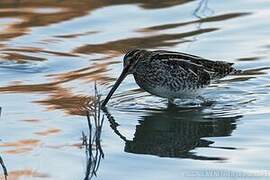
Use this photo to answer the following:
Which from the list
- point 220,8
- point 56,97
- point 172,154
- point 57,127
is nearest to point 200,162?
point 172,154

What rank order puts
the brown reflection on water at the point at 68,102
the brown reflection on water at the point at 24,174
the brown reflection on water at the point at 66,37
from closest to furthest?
the brown reflection on water at the point at 24,174, the brown reflection on water at the point at 68,102, the brown reflection on water at the point at 66,37

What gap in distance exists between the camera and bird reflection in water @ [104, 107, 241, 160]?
7.79m

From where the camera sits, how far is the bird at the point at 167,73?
9227 mm

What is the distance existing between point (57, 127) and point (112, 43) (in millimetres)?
3145

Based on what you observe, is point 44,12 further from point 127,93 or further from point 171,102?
point 171,102

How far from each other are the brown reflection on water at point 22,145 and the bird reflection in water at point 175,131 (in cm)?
70

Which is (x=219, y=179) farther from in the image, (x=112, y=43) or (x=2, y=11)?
(x=2, y=11)

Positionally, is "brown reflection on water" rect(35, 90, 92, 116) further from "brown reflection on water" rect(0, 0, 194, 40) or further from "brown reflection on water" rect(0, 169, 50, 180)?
"brown reflection on water" rect(0, 0, 194, 40)

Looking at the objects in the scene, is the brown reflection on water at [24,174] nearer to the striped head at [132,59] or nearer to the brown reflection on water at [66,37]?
the brown reflection on water at [66,37]

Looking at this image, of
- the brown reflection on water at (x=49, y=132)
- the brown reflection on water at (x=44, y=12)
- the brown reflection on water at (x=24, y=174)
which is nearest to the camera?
the brown reflection on water at (x=24, y=174)

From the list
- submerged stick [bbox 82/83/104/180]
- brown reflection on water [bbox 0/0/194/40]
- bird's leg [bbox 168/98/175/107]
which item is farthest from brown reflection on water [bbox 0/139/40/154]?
brown reflection on water [bbox 0/0/194/40]

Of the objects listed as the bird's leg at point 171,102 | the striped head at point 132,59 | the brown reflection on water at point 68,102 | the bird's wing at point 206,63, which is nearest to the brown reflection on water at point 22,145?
the brown reflection on water at point 68,102

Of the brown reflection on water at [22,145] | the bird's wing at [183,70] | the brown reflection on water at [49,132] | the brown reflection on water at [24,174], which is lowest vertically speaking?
the brown reflection on water at [24,174]

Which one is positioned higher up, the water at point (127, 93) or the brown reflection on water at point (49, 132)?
the water at point (127, 93)
